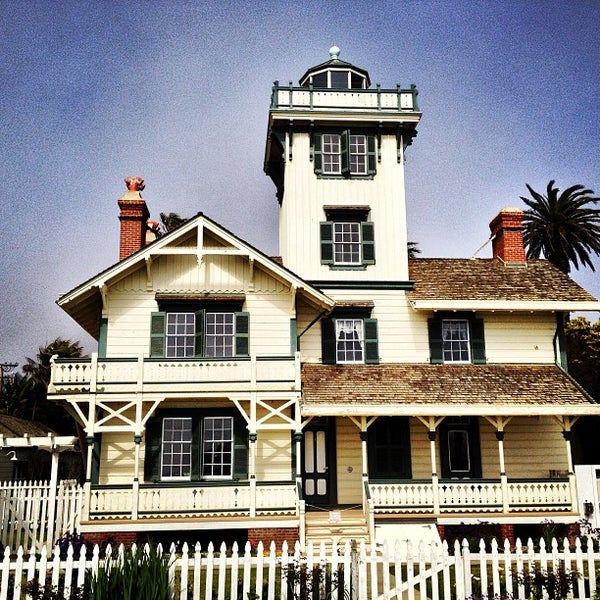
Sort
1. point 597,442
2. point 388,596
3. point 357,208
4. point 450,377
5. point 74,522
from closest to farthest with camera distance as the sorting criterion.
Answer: point 388,596, point 74,522, point 450,377, point 357,208, point 597,442

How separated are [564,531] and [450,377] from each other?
5.20 metres

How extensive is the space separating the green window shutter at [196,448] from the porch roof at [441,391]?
311cm

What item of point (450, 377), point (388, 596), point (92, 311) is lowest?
point (388, 596)

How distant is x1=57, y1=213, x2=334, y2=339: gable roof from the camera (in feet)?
65.9

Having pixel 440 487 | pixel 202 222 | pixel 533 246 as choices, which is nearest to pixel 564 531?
pixel 440 487

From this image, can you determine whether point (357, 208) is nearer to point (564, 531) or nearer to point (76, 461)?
point (564, 531)

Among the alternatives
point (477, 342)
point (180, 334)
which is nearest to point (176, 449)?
point (180, 334)

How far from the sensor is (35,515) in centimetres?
1844

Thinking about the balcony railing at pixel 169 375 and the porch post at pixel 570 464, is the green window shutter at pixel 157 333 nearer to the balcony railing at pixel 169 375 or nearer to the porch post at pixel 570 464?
the balcony railing at pixel 169 375

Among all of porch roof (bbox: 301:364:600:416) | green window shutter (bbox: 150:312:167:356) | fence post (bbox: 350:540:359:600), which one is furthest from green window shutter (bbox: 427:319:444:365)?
fence post (bbox: 350:540:359:600)

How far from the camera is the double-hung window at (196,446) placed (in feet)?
66.0

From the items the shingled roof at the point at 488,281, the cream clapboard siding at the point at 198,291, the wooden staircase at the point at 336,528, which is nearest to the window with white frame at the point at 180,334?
the cream clapboard siding at the point at 198,291

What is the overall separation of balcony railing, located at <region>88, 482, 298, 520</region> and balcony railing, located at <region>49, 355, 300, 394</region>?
103 inches

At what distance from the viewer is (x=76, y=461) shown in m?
40.1
